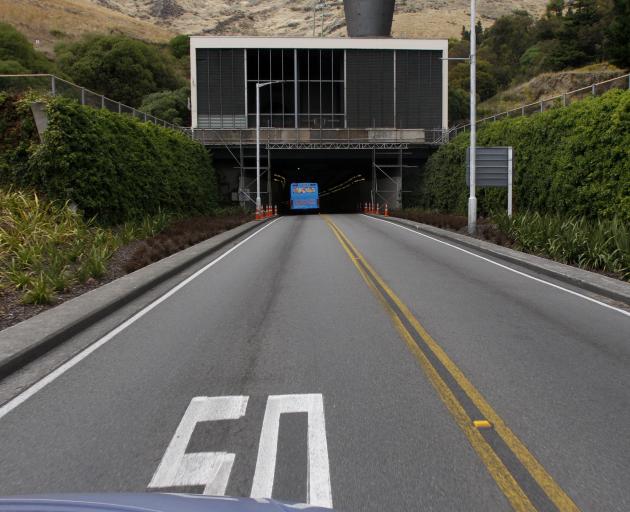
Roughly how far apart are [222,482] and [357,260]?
41.6 feet

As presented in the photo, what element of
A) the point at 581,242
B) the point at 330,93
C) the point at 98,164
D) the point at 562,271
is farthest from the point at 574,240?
the point at 330,93

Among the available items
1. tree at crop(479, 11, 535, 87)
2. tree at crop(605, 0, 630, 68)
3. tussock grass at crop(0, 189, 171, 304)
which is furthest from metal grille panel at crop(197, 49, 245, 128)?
tree at crop(479, 11, 535, 87)

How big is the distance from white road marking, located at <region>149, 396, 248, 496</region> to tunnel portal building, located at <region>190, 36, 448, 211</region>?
4775 cm

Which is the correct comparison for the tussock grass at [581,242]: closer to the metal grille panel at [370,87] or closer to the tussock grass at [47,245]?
the tussock grass at [47,245]

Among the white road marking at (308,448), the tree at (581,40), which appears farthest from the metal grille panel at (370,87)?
the white road marking at (308,448)

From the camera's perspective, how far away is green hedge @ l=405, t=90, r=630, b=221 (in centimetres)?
1792

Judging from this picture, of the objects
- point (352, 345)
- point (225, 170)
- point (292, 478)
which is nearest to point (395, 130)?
point (225, 170)

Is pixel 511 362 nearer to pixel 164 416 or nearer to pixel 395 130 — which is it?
pixel 164 416

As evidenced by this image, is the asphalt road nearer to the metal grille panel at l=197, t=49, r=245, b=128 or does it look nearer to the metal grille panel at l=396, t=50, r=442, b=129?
the metal grille panel at l=197, t=49, r=245, b=128

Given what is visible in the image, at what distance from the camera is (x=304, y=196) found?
193 feet

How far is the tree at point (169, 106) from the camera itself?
72744mm

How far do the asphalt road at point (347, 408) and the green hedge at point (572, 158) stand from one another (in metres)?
9.90

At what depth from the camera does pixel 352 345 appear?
283 inches

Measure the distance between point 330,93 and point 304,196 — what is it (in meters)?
10.2
